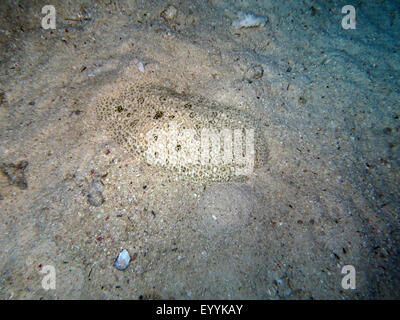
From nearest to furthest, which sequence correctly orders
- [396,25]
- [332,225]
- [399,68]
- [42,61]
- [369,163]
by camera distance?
[332,225]
[369,163]
[42,61]
[399,68]
[396,25]

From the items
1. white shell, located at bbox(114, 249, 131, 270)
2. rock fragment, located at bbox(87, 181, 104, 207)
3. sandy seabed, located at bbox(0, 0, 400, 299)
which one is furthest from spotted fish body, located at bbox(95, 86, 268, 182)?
white shell, located at bbox(114, 249, 131, 270)

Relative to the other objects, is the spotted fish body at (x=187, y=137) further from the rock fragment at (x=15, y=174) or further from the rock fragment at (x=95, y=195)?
the rock fragment at (x=15, y=174)

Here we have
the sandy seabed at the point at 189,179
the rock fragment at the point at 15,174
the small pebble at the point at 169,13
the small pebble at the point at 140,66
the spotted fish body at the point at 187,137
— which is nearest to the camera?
the sandy seabed at the point at 189,179

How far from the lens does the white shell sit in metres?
2.77

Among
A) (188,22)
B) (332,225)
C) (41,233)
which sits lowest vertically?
(41,233)

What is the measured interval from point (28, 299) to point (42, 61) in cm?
398

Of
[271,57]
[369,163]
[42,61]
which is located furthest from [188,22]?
[369,163]

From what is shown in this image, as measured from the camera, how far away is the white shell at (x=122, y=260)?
2771mm

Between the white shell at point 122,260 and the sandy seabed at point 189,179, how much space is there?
0.20ft

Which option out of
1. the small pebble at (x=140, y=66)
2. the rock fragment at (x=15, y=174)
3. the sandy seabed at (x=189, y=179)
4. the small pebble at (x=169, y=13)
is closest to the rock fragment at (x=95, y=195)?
the sandy seabed at (x=189, y=179)

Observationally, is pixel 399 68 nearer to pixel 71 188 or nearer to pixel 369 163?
pixel 369 163

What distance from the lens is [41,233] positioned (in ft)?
9.45

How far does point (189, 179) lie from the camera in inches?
132

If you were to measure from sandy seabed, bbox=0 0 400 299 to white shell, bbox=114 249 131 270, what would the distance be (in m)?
0.06
